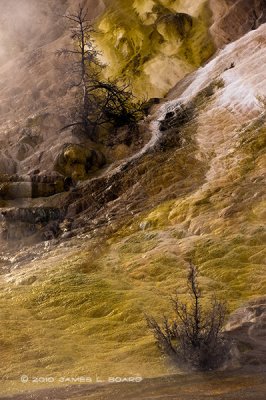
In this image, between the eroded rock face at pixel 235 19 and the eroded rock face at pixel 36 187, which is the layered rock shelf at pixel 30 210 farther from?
the eroded rock face at pixel 235 19

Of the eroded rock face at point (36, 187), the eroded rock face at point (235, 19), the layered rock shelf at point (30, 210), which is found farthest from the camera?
the eroded rock face at point (235, 19)

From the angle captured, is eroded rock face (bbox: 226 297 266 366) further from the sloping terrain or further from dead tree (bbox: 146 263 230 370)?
dead tree (bbox: 146 263 230 370)

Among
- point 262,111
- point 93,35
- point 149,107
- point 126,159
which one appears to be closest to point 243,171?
point 262,111

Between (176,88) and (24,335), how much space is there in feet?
68.7

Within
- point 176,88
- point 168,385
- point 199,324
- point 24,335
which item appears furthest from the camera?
point 176,88

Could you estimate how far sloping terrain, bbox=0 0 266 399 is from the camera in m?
9.83

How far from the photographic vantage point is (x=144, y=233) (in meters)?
15.6

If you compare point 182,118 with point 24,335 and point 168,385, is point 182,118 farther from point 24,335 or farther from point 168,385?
point 168,385

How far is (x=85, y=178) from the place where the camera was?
69.2 ft

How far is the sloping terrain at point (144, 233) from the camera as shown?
9.83 metres

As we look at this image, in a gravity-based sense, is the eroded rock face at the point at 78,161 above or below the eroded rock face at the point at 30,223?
above

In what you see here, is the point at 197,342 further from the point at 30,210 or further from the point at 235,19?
the point at 235,19

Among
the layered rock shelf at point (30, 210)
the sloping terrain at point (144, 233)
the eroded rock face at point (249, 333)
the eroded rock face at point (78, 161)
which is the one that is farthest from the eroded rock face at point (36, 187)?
the eroded rock face at point (249, 333)

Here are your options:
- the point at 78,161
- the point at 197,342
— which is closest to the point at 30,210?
the point at 78,161
